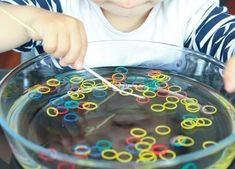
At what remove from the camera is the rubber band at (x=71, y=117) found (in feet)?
1.57

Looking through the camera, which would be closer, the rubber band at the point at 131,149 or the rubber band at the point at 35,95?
the rubber band at the point at 131,149

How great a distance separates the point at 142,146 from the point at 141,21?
0.33 m

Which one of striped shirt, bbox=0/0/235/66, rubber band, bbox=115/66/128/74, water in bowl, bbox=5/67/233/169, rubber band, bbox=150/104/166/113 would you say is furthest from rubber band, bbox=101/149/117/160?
striped shirt, bbox=0/0/235/66

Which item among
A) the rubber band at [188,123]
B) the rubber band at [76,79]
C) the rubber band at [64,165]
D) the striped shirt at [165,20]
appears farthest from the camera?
the striped shirt at [165,20]

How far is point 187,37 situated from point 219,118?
26 cm

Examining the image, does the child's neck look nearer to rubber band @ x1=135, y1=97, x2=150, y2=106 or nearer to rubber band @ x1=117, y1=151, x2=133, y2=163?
rubber band @ x1=135, y1=97, x2=150, y2=106

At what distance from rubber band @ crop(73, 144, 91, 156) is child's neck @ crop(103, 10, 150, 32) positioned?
323 mm

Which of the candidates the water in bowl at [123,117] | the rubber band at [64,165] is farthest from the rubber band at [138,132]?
the rubber band at [64,165]

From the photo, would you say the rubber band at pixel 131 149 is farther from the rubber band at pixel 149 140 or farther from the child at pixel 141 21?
the child at pixel 141 21

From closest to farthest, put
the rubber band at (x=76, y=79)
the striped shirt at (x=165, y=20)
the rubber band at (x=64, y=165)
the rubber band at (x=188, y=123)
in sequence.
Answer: the rubber band at (x=64, y=165), the rubber band at (x=188, y=123), the rubber band at (x=76, y=79), the striped shirt at (x=165, y=20)

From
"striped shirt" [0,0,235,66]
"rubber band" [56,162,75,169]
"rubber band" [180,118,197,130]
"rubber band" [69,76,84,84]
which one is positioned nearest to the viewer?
"rubber band" [56,162,75,169]

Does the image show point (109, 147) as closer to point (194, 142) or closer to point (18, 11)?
point (194, 142)

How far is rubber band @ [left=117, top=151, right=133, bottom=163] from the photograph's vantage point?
1.32ft

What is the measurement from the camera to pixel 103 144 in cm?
43
